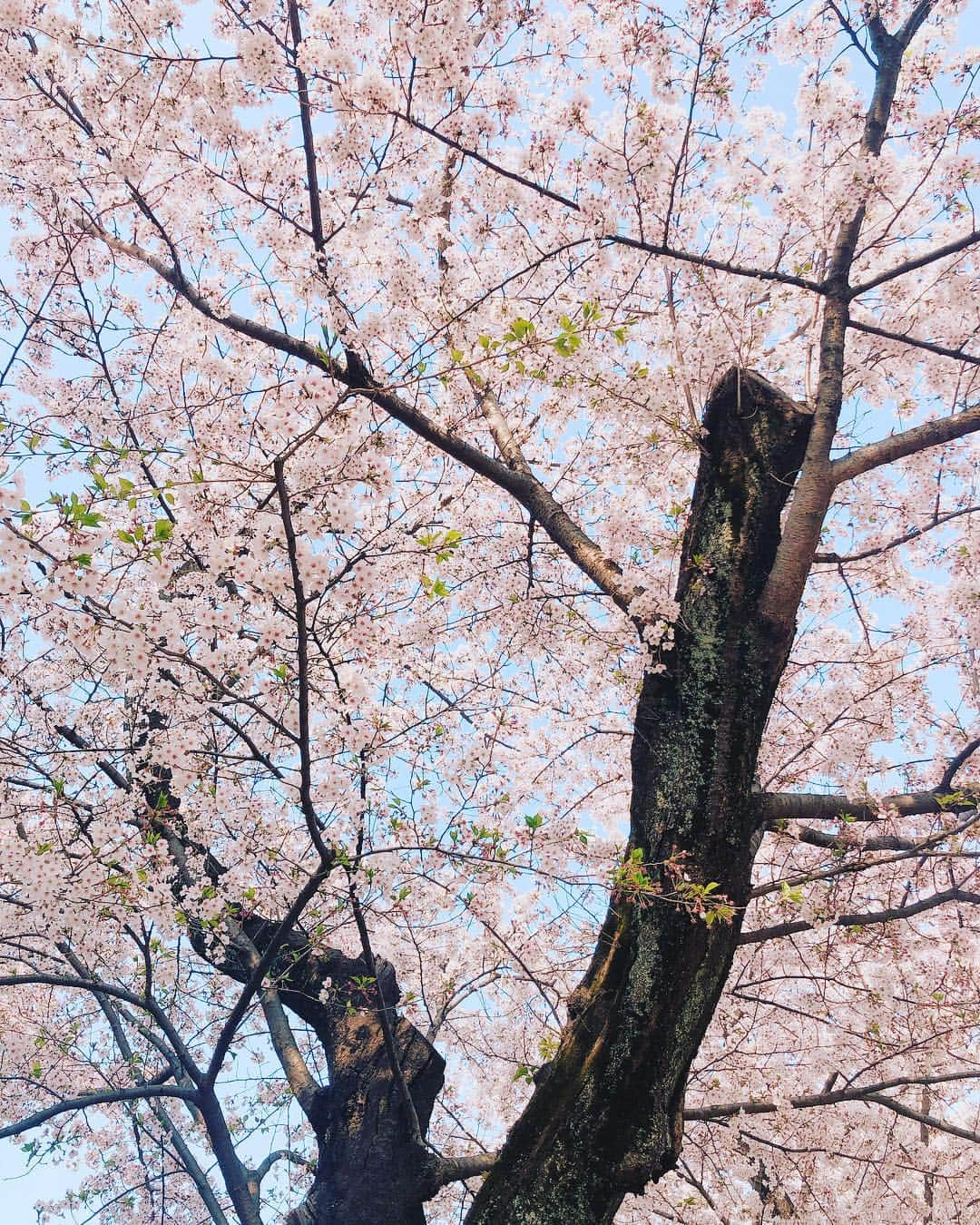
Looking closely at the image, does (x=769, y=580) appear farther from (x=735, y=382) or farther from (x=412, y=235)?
(x=412, y=235)

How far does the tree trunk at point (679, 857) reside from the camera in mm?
2963

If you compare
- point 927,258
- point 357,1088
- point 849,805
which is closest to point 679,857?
point 849,805

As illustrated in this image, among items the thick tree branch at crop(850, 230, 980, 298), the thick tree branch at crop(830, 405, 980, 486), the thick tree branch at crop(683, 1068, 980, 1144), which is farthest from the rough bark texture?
the thick tree branch at crop(850, 230, 980, 298)

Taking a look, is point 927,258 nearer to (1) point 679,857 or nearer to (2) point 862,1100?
(1) point 679,857

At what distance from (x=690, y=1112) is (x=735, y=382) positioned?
11.6 ft

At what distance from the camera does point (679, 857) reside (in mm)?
3105

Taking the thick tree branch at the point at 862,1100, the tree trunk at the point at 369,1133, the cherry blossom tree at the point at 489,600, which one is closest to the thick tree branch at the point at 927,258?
the cherry blossom tree at the point at 489,600

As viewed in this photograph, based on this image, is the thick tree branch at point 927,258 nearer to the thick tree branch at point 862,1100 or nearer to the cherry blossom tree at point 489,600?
the cherry blossom tree at point 489,600

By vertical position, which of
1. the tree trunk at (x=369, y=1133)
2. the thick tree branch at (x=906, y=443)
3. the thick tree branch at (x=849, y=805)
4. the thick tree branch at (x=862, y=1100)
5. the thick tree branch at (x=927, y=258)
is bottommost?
the tree trunk at (x=369, y=1133)

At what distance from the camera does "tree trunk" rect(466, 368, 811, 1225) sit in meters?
2.96

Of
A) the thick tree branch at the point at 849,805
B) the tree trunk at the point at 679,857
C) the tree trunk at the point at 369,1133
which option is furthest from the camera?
the tree trunk at the point at 369,1133

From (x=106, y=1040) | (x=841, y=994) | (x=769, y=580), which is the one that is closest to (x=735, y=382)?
(x=769, y=580)

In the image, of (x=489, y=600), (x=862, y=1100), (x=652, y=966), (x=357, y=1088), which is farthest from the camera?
(x=489, y=600)

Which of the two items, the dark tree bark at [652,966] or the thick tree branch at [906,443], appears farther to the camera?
the thick tree branch at [906,443]
